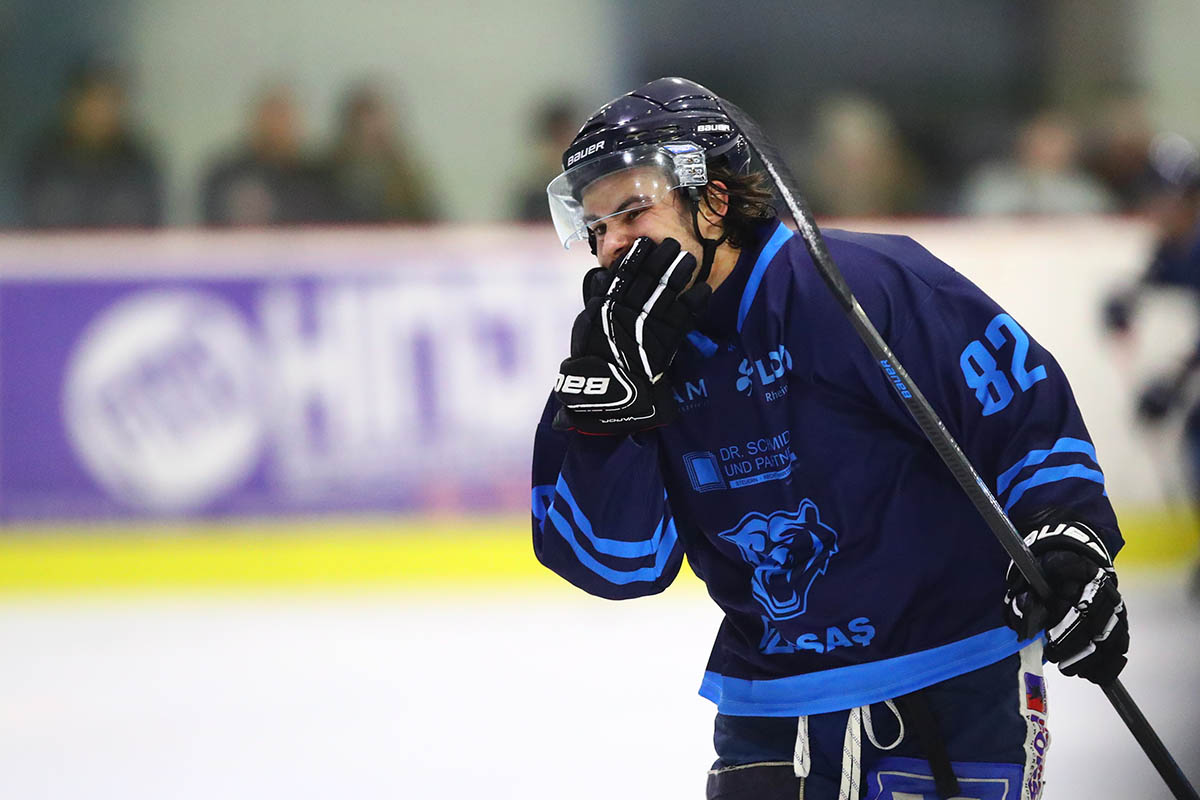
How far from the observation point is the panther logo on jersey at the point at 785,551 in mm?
1776

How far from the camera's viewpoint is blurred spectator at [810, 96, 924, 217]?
673 cm

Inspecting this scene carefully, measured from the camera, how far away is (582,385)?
5.70 ft

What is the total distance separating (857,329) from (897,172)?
5351mm

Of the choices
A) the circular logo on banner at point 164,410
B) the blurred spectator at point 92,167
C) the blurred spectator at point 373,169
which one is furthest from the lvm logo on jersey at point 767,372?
the blurred spectator at point 92,167

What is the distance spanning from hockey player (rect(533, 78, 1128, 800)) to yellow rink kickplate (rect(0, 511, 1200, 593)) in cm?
412

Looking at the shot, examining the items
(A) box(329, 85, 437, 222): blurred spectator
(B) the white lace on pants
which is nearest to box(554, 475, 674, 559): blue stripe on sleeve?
(B) the white lace on pants

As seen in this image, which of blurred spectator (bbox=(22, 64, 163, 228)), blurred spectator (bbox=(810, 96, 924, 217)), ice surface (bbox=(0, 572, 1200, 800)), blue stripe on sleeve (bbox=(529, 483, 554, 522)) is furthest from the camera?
blurred spectator (bbox=(810, 96, 924, 217))

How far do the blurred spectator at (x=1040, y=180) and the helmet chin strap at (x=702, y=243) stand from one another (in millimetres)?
5047

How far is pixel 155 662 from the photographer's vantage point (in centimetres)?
459

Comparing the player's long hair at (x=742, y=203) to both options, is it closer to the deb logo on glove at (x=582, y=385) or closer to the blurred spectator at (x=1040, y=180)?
the deb logo on glove at (x=582, y=385)

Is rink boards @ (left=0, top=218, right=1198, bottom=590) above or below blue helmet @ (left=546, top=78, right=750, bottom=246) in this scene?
below

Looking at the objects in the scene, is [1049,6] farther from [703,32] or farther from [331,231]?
[331,231]

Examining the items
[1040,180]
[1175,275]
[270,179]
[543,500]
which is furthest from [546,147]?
[543,500]

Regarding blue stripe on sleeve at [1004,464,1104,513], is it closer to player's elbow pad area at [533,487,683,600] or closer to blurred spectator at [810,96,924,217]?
player's elbow pad area at [533,487,683,600]
